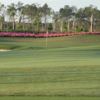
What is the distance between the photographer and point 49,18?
85.8 meters

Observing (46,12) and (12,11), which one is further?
(46,12)

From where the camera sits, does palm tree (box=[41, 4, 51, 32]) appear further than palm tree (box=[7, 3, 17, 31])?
Yes

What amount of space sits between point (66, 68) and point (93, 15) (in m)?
76.8

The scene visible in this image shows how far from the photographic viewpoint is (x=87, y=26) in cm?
8644

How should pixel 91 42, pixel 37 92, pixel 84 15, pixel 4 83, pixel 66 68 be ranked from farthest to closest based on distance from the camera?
1. pixel 84 15
2. pixel 91 42
3. pixel 66 68
4. pixel 4 83
5. pixel 37 92

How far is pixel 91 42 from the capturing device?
4828 cm

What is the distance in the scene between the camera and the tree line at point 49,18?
262 ft

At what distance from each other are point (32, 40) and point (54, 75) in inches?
1554

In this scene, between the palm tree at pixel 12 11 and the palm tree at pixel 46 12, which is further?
the palm tree at pixel 46 12

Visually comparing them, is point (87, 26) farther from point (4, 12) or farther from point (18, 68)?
point (18, 68)

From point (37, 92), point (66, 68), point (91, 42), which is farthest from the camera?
point (91, 42)

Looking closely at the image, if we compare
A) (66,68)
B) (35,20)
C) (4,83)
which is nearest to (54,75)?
(66,68)

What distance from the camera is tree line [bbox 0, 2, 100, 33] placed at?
7975 cm

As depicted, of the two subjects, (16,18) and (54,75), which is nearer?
(54,75)
